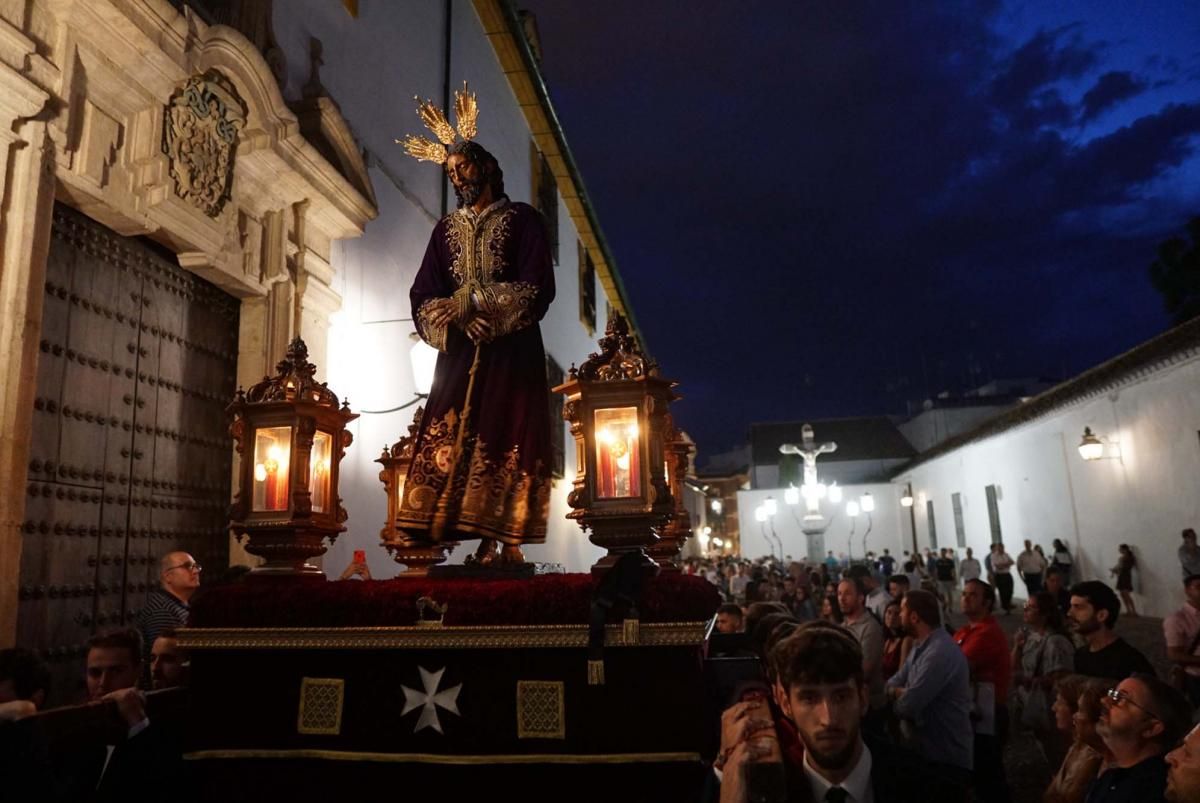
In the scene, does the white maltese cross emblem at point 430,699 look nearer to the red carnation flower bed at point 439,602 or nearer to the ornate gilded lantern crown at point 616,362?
the red carnation flower bed at point 439,602

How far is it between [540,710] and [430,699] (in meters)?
0.39

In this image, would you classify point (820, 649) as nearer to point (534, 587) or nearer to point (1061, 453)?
point (534, 587)

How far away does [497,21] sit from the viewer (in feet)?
38.1

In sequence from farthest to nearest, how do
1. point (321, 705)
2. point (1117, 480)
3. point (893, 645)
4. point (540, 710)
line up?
point (1117, 480)
point (893, 645)
point (321, 705)
point (540, 710)

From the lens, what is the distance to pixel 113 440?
4648 millimetres

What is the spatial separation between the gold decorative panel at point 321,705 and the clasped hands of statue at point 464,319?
156 cm

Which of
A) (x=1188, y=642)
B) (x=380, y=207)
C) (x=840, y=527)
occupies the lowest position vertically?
(x=1188, y=642)

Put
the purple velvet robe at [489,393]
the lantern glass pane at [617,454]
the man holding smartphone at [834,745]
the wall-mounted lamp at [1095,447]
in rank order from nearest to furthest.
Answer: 1. the man holding smartphone at [834,745]
2. the lantern glass pane at [617,454]
3. the purple velvet robe at [489,393]
4. the wall-mounted lamp at [1095,447]

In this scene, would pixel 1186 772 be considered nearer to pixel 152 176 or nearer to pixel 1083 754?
pixel 1083 754

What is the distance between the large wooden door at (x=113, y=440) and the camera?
416 cm

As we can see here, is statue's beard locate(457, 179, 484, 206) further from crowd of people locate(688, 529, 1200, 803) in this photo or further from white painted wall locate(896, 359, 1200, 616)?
white painted wall locate(896, 359, 1200, 616)

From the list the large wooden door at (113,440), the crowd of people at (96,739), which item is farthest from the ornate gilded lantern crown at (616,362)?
the large wooden door at (113,440)

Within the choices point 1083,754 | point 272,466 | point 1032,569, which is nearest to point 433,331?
point 272,466

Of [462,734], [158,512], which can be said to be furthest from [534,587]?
[158,512]
